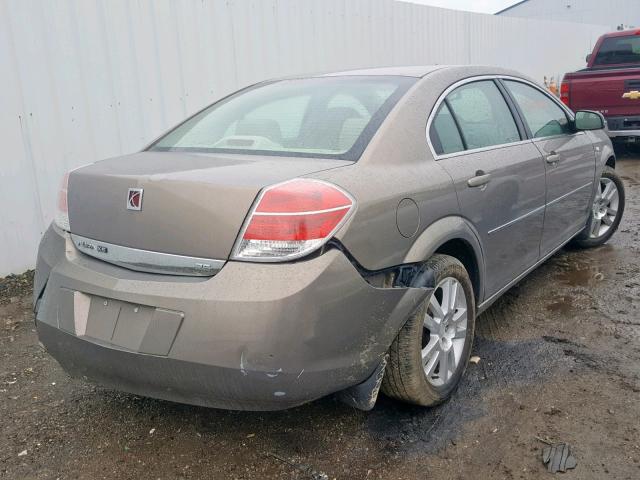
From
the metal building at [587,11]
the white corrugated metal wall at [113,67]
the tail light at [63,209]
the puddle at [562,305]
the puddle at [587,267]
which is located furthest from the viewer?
the metal building at [587,11]

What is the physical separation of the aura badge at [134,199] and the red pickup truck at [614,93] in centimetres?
880

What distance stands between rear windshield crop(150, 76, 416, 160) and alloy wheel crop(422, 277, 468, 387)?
789 mm

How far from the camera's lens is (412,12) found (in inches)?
377

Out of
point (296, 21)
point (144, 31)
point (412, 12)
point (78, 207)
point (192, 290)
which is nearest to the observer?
point (192, 290)

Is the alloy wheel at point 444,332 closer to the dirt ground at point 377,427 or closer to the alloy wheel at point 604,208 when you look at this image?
the dirt ground at point 377,427

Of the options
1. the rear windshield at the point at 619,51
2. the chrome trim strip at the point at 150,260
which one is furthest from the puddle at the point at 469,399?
the rear windshield at the point at 619,51

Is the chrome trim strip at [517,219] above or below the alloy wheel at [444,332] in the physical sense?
above

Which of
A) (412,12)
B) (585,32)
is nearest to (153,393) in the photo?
(412,12)

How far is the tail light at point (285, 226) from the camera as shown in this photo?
2018 millimetres

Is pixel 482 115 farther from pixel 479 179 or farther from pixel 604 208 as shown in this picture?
pixel 604 208

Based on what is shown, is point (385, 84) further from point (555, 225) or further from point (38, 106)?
point (38, 106)

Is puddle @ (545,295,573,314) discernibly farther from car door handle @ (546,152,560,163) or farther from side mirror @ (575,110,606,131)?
side mirror @ (575,110,606,131)

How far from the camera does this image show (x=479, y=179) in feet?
9.58

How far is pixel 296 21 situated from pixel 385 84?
4.60 meters
